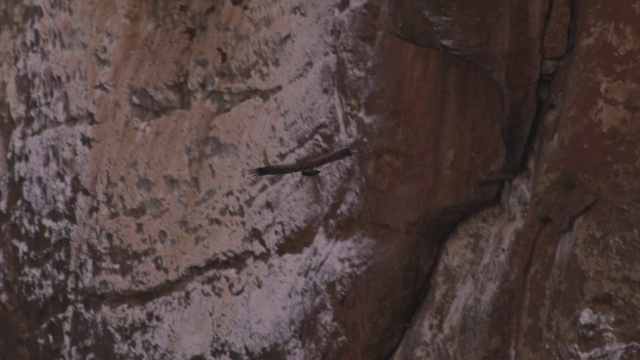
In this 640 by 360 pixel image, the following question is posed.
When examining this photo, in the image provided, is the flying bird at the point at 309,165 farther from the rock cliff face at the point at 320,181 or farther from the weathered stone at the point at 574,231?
the weathered stone at the point at 574,231

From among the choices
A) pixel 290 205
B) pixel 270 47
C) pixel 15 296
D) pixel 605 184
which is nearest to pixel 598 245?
pixel 605 184

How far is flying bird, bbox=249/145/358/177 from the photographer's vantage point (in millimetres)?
2344

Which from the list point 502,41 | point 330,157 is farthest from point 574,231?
point 330,157

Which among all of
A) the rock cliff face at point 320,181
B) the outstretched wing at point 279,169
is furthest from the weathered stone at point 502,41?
the outstretched wing at point 279,169

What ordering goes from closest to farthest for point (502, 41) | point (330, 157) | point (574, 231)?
point (574, 231) < point (502, 41) < point (330, 157)

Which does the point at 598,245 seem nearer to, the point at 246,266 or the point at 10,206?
the point at 246,266

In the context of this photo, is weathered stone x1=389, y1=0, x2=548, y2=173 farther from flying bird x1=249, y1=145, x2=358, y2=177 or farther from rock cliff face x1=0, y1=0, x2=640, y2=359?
flying bird x1=249, y1=145, x2=358, y2=177

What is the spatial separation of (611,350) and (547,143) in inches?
15.5

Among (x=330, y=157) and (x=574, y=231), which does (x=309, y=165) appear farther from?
(x=574, y=231)

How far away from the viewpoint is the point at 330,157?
92.6 inches

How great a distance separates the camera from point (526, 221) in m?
2.04

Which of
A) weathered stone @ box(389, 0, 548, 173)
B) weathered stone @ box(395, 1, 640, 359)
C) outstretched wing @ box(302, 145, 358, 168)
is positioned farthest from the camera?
outstretched wing @ box(302, 145, 358, 168)

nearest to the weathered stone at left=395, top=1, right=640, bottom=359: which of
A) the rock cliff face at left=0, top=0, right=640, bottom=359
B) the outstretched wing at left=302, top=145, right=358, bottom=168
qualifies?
the rock cliff face at left=0, top=0, right=640, bottom=359

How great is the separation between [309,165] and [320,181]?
84mm
